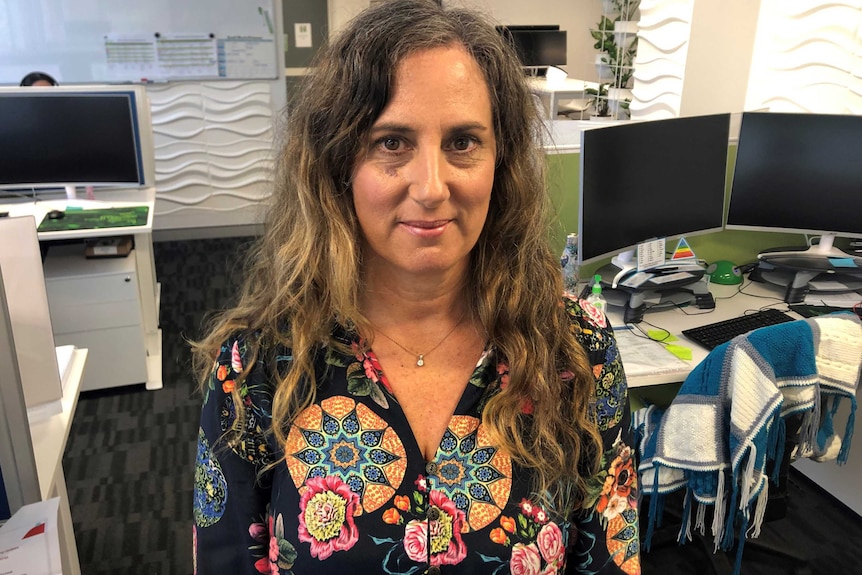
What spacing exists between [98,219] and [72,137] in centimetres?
41

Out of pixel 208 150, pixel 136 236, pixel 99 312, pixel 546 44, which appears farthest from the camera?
pixel 546 44

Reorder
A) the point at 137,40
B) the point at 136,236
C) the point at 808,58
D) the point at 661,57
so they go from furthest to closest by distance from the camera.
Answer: the point at 137,40 → the point at 661,57 → the point at 136,236 → the point at 808,58

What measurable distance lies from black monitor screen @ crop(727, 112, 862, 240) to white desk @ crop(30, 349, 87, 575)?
1.99 m

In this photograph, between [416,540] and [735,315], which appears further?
[735,315]

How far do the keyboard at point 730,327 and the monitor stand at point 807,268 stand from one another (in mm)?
184

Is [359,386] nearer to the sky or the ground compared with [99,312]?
nearer to the sky

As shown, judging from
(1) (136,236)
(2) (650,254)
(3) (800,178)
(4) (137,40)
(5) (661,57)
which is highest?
(4) (137,40)

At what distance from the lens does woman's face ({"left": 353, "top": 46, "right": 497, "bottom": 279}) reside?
34.9 inches

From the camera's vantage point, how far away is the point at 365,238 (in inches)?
39.8

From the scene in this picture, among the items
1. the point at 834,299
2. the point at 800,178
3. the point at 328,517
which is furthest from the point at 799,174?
the point at 328,517

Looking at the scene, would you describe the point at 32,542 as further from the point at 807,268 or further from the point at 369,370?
the point at 807,268

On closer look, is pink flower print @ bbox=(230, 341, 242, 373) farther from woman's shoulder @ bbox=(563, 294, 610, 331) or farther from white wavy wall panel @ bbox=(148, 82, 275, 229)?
white wavy wall panel @ bbox=(148, 82, 275, 229)

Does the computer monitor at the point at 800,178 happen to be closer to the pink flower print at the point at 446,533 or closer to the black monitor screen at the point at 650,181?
the black monitor screen at the point at 650,181

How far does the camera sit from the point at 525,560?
3.13ft
